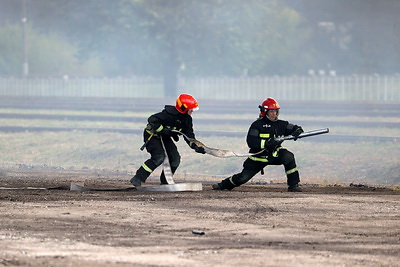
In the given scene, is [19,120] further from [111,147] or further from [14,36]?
[14,36]

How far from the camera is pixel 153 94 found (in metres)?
57.3

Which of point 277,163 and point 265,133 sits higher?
point 265,133

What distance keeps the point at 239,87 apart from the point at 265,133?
40.7 meters

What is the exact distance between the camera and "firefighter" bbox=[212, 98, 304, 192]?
47.5 feet

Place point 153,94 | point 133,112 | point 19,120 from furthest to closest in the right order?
point 153,94 → point 133,112 → point 19,120

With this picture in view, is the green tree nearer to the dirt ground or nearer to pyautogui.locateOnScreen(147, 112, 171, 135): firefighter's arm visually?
pyautogui.locateOnScreen(147, 112, 171, 135): firefighter's arm

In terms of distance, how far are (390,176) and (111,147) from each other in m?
7.99

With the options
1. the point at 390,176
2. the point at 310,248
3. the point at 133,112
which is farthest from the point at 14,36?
the point at 310,248

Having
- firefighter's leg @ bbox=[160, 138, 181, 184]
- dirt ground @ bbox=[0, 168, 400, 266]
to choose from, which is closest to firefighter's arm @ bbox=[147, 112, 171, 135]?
firefighter's leg @ bbox=[160, 138, 181, 184]

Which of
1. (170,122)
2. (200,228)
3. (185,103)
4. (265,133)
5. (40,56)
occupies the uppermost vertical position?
(40,56)

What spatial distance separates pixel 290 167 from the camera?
14664 mm

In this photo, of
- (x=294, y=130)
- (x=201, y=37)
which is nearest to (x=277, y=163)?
(x=294, y=130)

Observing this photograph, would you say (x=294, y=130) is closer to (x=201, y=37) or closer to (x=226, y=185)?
(x=226, y=185)

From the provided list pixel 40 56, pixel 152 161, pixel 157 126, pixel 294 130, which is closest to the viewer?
pixel 157 126
